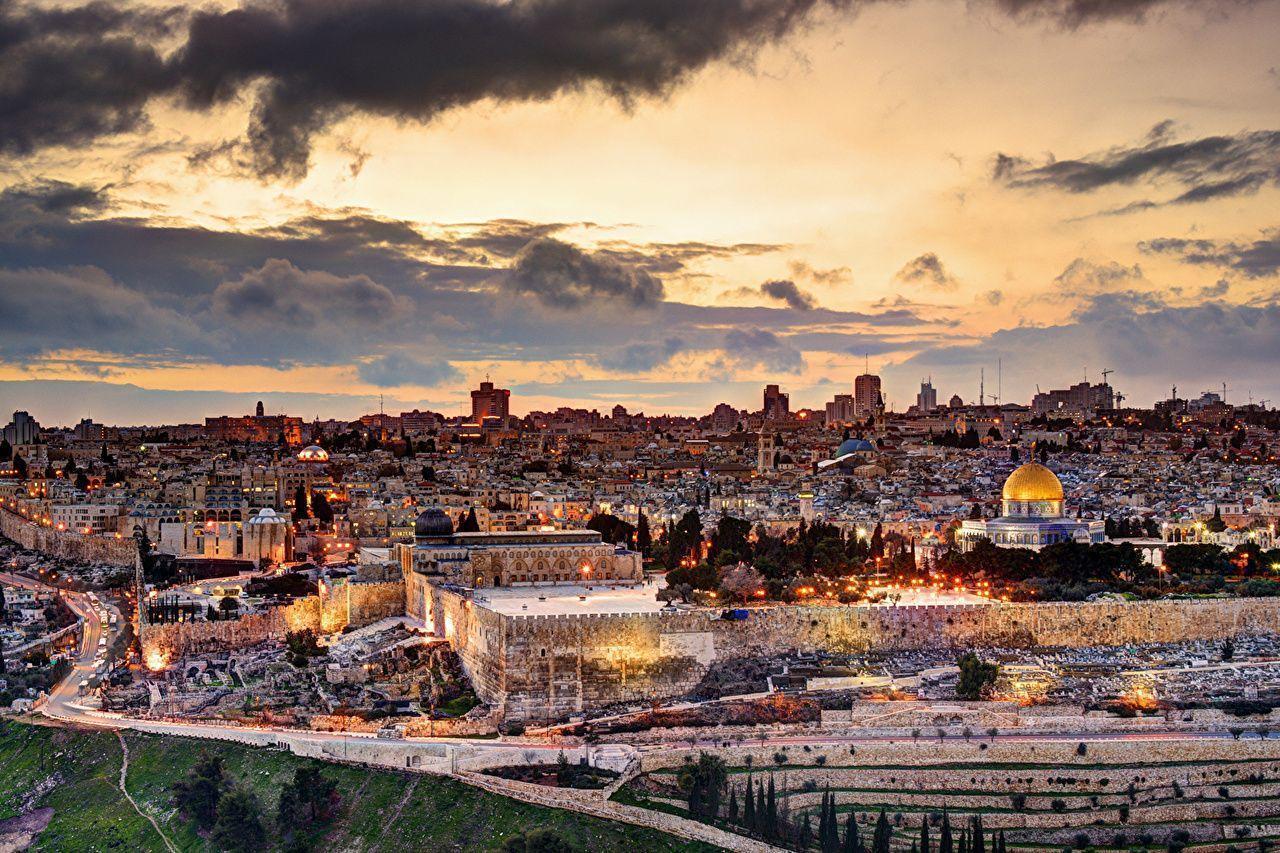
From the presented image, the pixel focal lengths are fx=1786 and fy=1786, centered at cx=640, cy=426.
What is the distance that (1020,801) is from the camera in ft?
97.1

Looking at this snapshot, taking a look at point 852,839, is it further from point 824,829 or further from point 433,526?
point 433,526

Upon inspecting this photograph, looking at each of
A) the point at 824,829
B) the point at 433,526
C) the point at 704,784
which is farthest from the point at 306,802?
the point at 433,526

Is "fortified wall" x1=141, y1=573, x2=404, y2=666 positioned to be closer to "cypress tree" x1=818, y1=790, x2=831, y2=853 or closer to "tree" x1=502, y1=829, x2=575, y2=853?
"tree" x1=502, y1=829, x2=575, y2=853

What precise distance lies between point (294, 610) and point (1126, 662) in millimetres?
18187

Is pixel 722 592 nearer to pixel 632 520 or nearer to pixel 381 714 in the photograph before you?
pixel 381 714

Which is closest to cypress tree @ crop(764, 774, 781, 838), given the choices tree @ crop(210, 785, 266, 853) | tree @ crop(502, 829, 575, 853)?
tree @ crop(502, 829, 575, 853)

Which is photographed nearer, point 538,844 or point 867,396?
point 538,844

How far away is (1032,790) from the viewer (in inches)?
1180

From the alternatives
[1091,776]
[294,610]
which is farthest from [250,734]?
[1091,776]

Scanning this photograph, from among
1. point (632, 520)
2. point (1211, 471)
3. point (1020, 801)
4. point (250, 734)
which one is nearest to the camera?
point (1020, 801)

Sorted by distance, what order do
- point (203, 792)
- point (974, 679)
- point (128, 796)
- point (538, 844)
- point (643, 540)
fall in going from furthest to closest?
point (643, 540) → point (974, 679) → point (128, 796) → point (203, 792) → point (538, 844)

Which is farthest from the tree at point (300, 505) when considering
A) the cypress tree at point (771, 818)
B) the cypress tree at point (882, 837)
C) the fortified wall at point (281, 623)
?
the cypress tree at point (882, 837)

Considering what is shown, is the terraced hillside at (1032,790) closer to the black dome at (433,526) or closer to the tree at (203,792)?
the tree at (203,792)

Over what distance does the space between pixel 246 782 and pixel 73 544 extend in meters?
30.0
